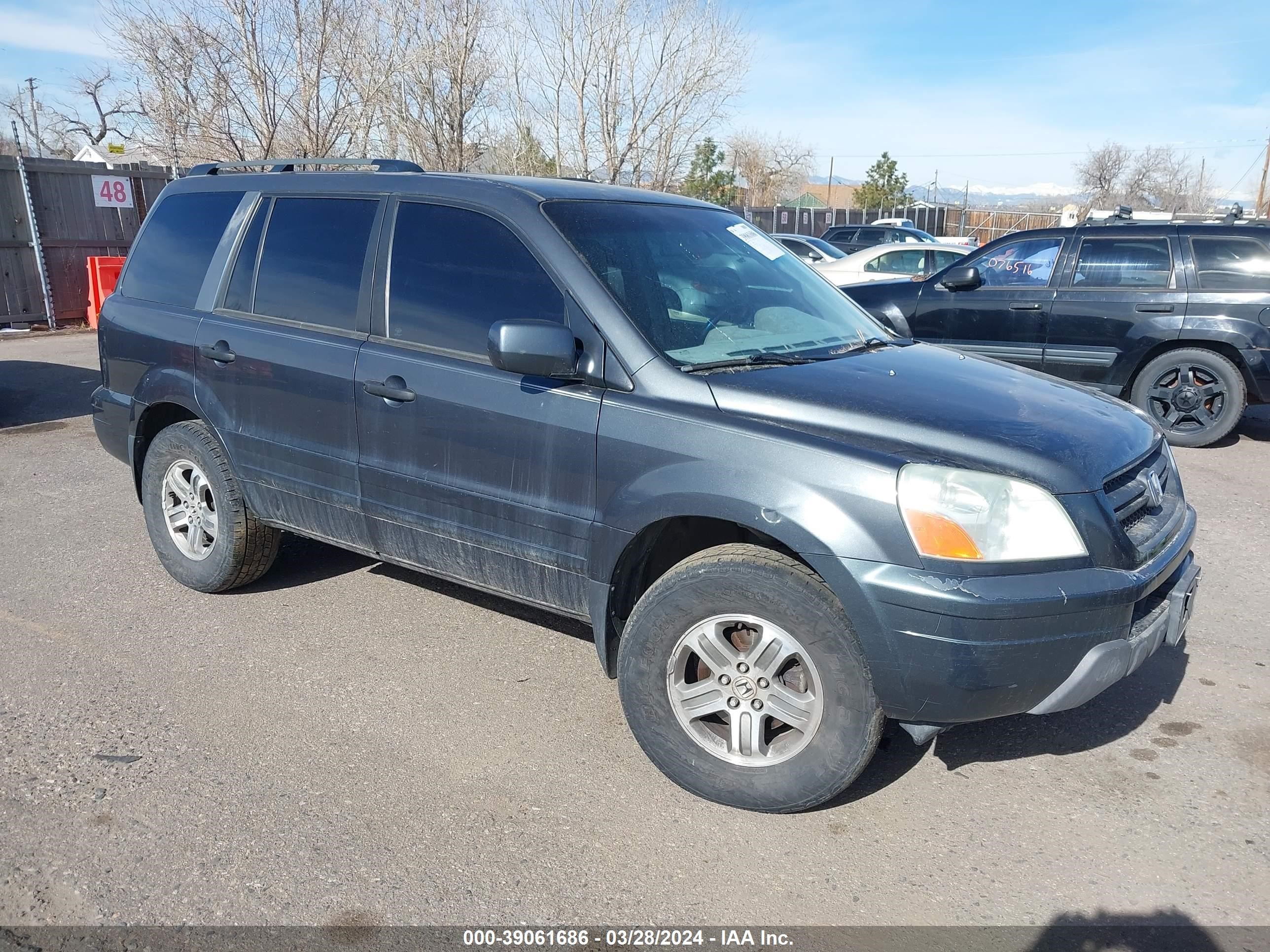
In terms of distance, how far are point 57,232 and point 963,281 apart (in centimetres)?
1349

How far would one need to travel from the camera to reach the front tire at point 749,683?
2883 millimetres

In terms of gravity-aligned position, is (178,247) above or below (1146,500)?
above

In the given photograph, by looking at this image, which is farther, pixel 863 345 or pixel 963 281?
pixel 963 281

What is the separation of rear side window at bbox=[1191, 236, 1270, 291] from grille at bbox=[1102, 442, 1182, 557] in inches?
215

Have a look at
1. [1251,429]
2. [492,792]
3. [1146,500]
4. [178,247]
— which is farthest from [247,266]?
[1251,429]

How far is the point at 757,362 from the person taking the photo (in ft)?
11.3

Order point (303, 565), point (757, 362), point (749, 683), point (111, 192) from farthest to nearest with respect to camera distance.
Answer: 1. point (111, 192)
2. point (303, 565)
3. point (757, 362)
4. point (749, 683)

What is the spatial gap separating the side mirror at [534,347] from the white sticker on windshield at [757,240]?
140cm


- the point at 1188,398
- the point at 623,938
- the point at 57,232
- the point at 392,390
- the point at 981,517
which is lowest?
the point at 623,938

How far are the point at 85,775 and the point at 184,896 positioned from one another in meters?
0.83

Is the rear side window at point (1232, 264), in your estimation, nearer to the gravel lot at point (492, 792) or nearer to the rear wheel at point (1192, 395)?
the rear wheel at point (1192, 395)

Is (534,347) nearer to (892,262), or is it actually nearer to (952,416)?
(952,416)

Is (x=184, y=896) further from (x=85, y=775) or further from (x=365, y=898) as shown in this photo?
(x=85, y=775)

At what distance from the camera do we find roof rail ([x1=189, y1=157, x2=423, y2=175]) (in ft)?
14.5
